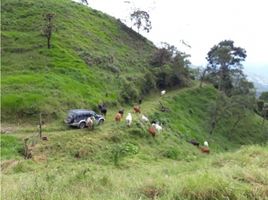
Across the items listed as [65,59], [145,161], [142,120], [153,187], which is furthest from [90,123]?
[153,187]

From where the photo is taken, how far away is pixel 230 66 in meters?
70.6

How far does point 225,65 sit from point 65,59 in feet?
98.0

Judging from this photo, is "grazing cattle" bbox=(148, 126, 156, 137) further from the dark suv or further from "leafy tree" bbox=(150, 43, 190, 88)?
"leafy tree" bbox=(150, 43, 190, 88)

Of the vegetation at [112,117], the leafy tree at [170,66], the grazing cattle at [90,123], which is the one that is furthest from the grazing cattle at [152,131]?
the leafy tree at [170,66]

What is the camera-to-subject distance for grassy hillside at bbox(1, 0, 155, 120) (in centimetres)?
3800

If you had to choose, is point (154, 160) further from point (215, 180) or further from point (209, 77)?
point (209, 77)

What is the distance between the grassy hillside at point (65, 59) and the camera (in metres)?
38.0

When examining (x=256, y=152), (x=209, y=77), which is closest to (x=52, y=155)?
(x=256, y=152)

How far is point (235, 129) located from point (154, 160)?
31740 millimetres


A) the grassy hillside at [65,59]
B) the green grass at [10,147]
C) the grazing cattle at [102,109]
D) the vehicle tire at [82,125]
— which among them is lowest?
the green grass at [10,147]

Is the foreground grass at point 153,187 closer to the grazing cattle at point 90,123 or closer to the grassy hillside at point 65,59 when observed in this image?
the grazing cattle at point 90,123

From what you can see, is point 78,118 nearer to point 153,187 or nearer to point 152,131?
point 152,131

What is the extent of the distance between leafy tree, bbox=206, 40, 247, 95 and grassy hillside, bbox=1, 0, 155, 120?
10377 mm

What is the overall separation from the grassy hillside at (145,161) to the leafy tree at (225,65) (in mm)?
3635
